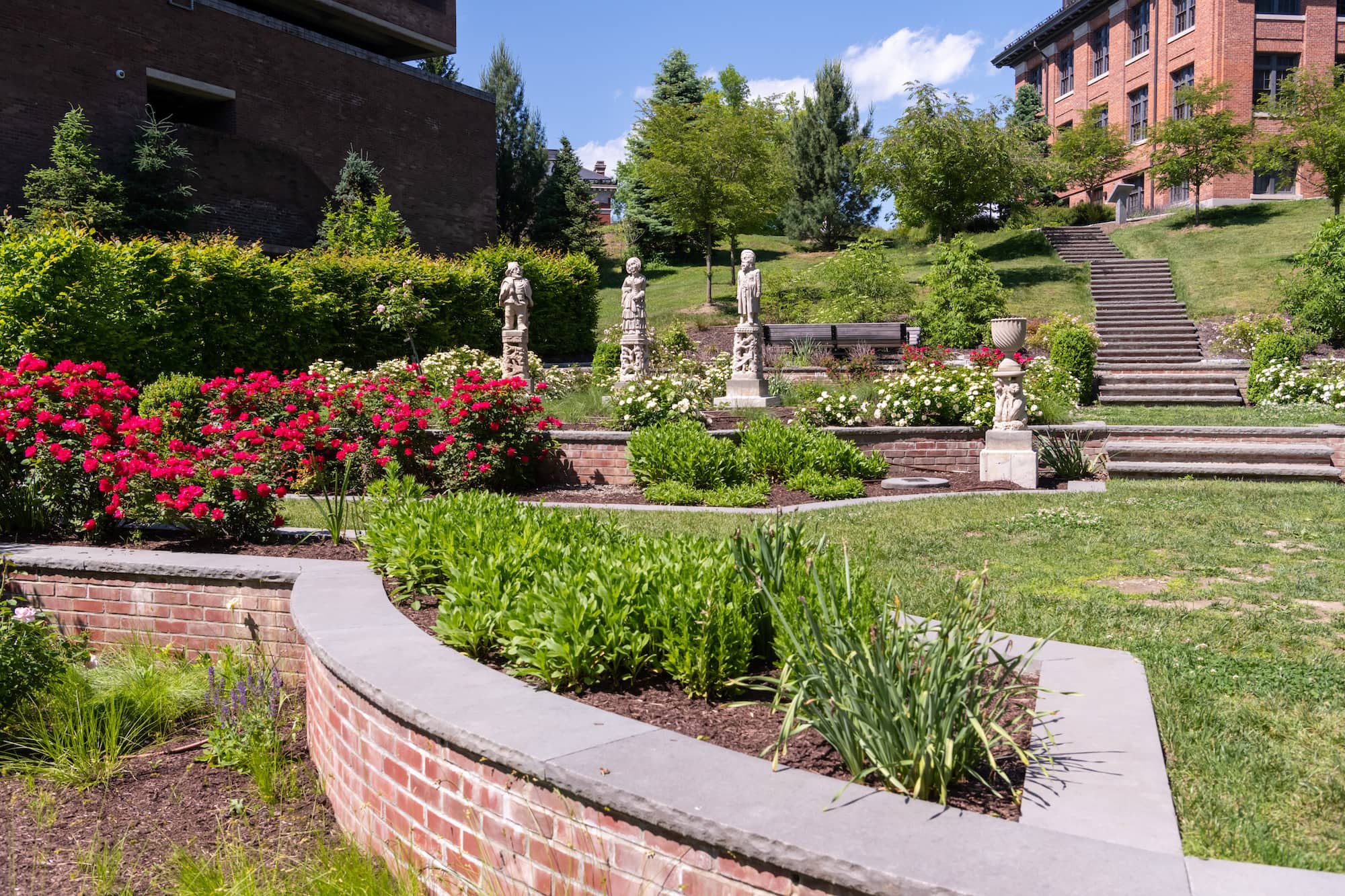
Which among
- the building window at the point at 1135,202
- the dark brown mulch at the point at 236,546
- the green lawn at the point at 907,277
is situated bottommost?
the dark brown mulch at the point at 236,546

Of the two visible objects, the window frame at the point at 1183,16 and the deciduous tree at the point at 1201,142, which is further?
the window frame at the point at 1183,16

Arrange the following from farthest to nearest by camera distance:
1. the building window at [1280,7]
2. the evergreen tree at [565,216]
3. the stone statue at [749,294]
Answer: the evergreen tree at [565,216], the building window at [1280,7], the stone statue at [749,294]

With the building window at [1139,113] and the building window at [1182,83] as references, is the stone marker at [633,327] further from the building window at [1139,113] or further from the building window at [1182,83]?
the building window at [1139,113]

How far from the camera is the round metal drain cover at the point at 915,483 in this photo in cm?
1014

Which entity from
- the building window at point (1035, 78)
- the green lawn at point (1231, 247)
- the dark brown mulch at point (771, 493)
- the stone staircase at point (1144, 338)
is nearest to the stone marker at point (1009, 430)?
the dark brown mulch at point (771, 493)

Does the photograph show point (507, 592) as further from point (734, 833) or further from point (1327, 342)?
point (1327, 342)

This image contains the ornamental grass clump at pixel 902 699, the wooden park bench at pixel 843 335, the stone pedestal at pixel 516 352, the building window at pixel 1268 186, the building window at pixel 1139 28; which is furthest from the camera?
the building window at pixel 1139 28

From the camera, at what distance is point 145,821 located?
3.97 m

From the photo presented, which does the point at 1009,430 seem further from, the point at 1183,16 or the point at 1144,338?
the point at 1183,16

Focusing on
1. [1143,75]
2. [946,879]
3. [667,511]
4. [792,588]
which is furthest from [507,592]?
[1143,75]

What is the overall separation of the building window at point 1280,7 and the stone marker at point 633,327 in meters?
28.6

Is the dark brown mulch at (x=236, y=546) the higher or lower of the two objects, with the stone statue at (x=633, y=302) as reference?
lower

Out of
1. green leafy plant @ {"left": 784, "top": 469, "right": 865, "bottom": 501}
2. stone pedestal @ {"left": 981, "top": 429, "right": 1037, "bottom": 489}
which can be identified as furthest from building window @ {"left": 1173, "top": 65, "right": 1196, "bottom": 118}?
green leafy plant @ {"left": 784, "top": 469, "right": 865, "bottom": 501}

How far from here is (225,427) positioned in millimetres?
6910
